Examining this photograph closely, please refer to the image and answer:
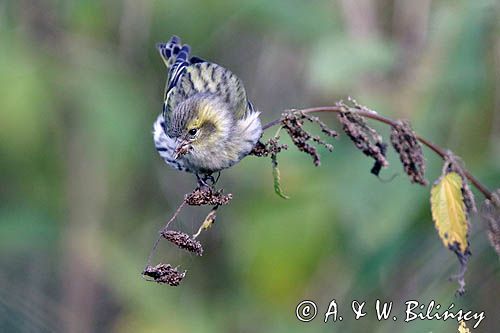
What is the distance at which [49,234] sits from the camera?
5.23 meters

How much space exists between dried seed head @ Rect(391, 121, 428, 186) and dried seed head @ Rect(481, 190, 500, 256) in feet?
0.45

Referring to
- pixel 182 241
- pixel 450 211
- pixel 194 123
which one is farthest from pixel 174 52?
pixel 450 211

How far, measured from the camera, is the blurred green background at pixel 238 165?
404 centimetres

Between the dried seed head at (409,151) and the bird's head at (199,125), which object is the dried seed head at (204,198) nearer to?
the dried seed head at (409,151)

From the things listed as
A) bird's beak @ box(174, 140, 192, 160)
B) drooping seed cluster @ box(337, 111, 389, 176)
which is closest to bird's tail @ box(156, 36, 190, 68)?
bird's beak @ box(174, 140, 192, 160)

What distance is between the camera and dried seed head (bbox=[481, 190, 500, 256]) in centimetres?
211

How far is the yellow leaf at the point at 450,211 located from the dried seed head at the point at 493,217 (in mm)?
47

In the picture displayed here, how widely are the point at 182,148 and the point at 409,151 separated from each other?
933 millimetres

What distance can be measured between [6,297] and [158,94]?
250 cm

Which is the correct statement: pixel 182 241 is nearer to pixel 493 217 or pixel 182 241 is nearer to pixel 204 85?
pixel 493 217

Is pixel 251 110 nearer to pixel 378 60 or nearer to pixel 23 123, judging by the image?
pixel 378 60

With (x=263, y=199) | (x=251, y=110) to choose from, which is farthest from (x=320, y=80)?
(x=251, y=110)

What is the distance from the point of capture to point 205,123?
118 inches

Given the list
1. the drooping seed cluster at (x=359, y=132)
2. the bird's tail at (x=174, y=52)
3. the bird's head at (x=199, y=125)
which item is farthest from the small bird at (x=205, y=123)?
the drooping seed cluster at (x=359, y=132)
